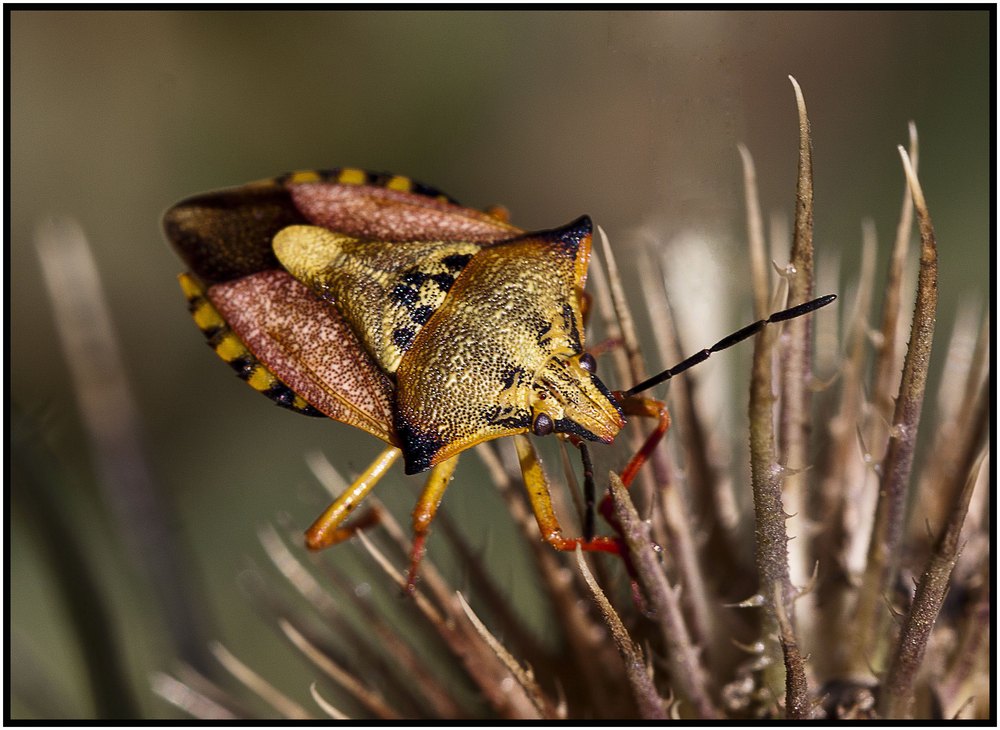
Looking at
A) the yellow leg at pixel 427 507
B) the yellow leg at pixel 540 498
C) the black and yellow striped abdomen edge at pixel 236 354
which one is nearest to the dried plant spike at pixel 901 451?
the yellow leg at pixel 540 498

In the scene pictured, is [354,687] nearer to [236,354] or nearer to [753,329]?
[236,354]

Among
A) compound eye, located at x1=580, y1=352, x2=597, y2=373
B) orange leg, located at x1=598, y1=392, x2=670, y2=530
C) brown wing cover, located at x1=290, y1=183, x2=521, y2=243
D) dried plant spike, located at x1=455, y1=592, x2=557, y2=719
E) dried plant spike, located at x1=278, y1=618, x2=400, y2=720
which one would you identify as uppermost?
brown wing cover, located at x1=290, y1=183, x2=521, y2=243

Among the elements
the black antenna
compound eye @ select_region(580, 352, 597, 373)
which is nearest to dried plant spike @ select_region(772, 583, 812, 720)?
the black antenna

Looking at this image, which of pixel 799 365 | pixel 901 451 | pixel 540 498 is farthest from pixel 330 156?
pixel 901 451

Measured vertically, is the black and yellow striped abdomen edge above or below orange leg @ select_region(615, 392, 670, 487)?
above

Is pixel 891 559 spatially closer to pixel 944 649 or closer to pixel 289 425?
pixel 944 649

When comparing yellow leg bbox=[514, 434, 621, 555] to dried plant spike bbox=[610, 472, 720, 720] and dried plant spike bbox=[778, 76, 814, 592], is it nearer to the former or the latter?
dried plant spike bbox=[610, 472, 720, 720]

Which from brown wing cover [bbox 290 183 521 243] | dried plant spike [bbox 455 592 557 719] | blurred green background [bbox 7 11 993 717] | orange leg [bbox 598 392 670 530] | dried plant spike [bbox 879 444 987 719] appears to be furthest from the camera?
blurred green background [bbox 7 11 993 717]
